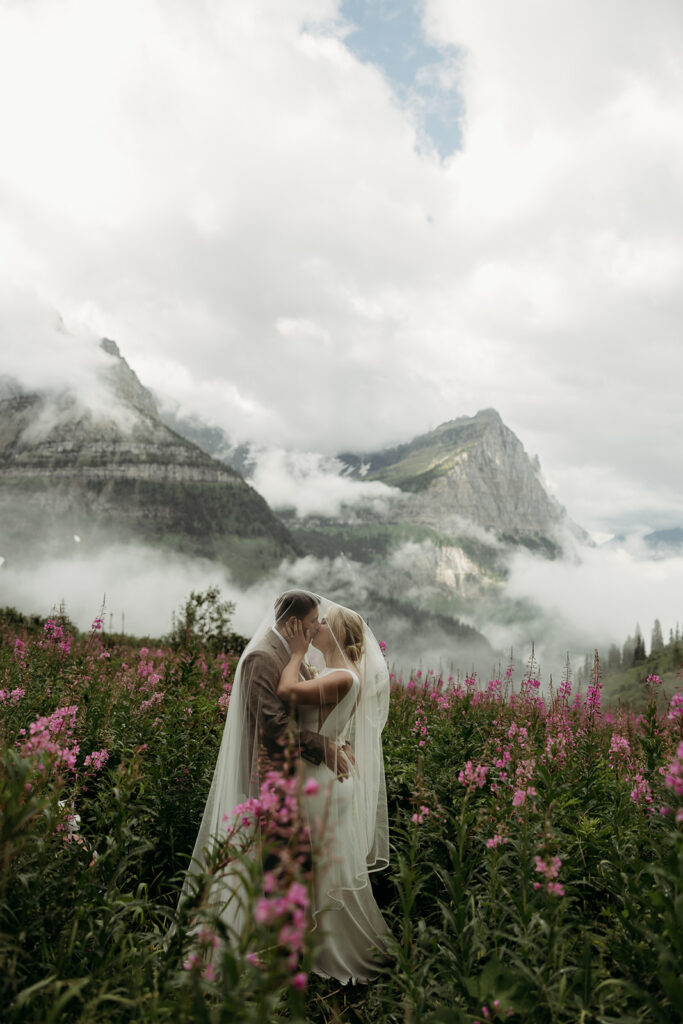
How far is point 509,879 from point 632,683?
111749 millimetres

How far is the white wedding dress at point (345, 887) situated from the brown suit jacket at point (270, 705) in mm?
122

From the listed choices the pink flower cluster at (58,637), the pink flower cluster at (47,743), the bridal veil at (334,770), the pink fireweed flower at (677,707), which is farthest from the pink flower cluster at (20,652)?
the pink fireweed flower at (677,707)

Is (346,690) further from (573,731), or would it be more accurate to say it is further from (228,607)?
(228,607)

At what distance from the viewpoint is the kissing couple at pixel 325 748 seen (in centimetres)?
445

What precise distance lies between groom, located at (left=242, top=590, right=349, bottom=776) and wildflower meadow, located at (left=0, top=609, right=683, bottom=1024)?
77 cm

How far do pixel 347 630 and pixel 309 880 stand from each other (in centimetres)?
321

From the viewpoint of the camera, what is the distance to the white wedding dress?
445cm

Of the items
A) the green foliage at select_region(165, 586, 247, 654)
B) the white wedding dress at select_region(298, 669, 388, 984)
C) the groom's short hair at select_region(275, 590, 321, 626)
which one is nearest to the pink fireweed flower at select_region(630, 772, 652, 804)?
the white wedding dress at select_region(298, 669, 388, 984)

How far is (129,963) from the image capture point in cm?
341

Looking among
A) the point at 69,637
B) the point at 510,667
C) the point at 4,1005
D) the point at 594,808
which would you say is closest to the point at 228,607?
the point at 69,637

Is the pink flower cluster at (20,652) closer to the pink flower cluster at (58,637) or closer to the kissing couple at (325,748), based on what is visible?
the pink flower cluster at (58,637)

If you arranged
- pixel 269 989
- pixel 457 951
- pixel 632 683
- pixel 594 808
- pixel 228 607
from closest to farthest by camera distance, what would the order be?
pixel 269 989, pixel 457 951, pixel 594 808, pixel 228 607, pixel 632 683

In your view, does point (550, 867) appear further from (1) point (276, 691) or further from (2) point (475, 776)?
(1) point (276, 691)

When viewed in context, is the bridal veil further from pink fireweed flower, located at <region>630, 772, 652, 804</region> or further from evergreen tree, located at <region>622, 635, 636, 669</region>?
evergreen tree, located at <region>622, 635, 636, 669</region>
